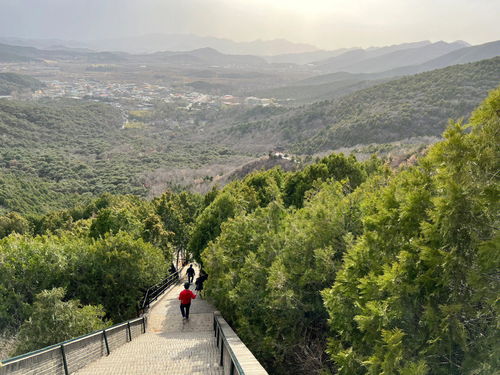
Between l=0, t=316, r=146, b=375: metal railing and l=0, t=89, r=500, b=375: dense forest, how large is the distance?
1.26 metres

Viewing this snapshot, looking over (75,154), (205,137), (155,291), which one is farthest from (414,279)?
(205,137)

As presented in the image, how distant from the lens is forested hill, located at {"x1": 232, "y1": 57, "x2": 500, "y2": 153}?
74.8 m

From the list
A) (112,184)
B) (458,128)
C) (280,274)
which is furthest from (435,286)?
(112,184)

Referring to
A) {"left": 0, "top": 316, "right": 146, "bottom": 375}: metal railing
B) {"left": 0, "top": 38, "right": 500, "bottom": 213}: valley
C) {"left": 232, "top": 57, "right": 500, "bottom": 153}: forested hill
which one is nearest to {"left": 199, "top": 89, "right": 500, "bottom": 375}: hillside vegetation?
{"left": 0, "top": 316, "right": 146, "bottom": 375}: metal railing

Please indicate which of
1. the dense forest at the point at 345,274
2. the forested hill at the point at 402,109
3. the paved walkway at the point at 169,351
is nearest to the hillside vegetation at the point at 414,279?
the dense forest at the point at 345,274

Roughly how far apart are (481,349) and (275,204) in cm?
937

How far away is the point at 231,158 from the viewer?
105500mm

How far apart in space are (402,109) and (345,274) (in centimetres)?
8135

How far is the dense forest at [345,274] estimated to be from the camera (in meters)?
5.42

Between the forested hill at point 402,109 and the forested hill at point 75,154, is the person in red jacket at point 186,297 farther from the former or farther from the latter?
the forested hill at point 402,109

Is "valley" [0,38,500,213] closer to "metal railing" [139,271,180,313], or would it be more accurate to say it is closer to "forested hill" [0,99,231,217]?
"forested hill" [0,99,231,217]

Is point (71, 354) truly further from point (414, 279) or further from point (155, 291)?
point (155, 291)

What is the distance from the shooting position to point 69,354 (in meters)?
7.84

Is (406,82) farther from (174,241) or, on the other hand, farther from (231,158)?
(174,241)
